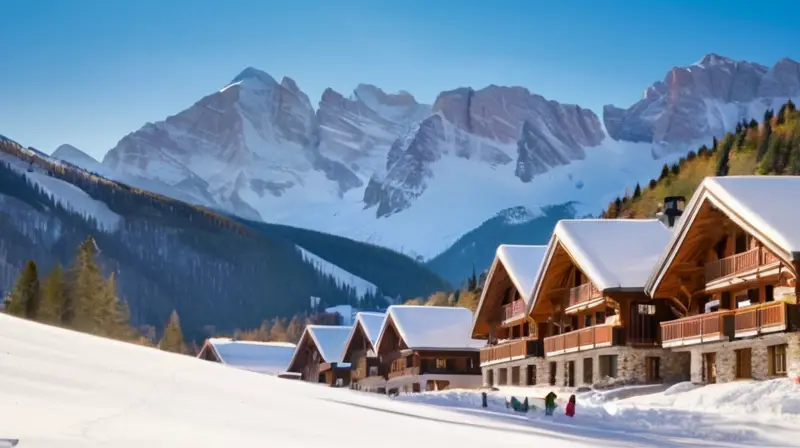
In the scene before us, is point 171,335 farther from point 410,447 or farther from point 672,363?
point 410,447

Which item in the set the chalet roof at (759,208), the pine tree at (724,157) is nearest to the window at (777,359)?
the chalet roof at (759,208)

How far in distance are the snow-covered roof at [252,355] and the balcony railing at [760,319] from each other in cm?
9307

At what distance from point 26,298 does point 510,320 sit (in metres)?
39.4

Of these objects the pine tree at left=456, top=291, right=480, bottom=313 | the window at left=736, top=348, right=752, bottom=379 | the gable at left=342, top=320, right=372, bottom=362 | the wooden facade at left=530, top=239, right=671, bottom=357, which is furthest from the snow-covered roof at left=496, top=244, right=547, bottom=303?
the pine tree at left=456, top=291, right=480, bottom=313

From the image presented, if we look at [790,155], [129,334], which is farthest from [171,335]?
[790,155]

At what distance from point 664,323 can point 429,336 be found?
34.0 metres

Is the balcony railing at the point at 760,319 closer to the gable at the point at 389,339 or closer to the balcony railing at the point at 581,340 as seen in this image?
the balcony railing at the point at 581,340

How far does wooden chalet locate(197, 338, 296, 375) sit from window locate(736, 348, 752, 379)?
3620 inches

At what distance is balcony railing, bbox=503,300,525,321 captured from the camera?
199 ft

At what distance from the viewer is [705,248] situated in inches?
1673

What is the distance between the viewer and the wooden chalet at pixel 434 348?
246 feet

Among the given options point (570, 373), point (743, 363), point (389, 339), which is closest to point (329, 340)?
point (389, 339)

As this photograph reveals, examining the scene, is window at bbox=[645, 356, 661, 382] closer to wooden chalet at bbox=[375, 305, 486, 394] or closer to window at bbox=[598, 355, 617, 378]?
window at bbox=[598, 355, 617, 378]

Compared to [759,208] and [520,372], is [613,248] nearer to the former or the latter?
[759,208]
